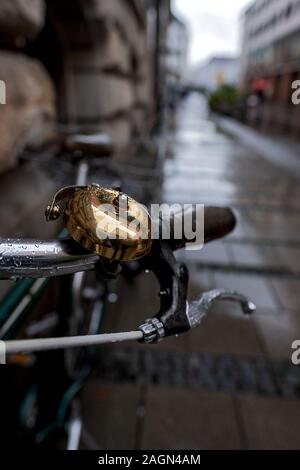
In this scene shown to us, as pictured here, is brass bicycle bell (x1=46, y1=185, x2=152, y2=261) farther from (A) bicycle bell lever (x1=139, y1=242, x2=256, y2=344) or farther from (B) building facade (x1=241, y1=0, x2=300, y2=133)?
(B) building facade (x1=241, y1=0, x2=300, y2=133)

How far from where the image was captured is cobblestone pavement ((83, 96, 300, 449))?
185cm

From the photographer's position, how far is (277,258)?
3.83 metres

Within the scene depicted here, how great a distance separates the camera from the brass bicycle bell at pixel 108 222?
49cm

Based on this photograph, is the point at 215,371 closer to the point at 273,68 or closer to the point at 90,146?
the point at 90,146

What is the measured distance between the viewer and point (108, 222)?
48cm

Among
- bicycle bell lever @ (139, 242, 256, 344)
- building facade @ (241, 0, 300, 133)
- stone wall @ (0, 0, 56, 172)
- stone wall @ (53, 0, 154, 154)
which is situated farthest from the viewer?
building facade @ (241, 0, 300, 133)

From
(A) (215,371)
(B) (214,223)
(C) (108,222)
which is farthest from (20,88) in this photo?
(A) (215,371)

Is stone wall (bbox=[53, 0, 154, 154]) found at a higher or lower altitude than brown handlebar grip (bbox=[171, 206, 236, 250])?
higher

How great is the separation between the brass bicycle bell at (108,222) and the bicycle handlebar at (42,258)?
0.06 m

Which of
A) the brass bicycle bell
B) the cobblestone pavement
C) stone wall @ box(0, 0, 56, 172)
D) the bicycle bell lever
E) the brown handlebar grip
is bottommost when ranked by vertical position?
the cobblestone pavement

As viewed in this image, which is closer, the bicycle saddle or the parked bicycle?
the parked bicycle

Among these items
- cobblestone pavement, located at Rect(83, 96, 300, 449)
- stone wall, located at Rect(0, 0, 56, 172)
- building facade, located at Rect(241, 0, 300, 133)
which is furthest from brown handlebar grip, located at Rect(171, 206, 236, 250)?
building facade, located at Rect(241, 0, 300, 133)

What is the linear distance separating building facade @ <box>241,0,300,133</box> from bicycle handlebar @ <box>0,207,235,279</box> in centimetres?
1546

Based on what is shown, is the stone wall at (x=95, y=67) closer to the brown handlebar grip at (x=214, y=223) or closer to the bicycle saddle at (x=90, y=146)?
the bicycle saddle at (x=90, y=146)
